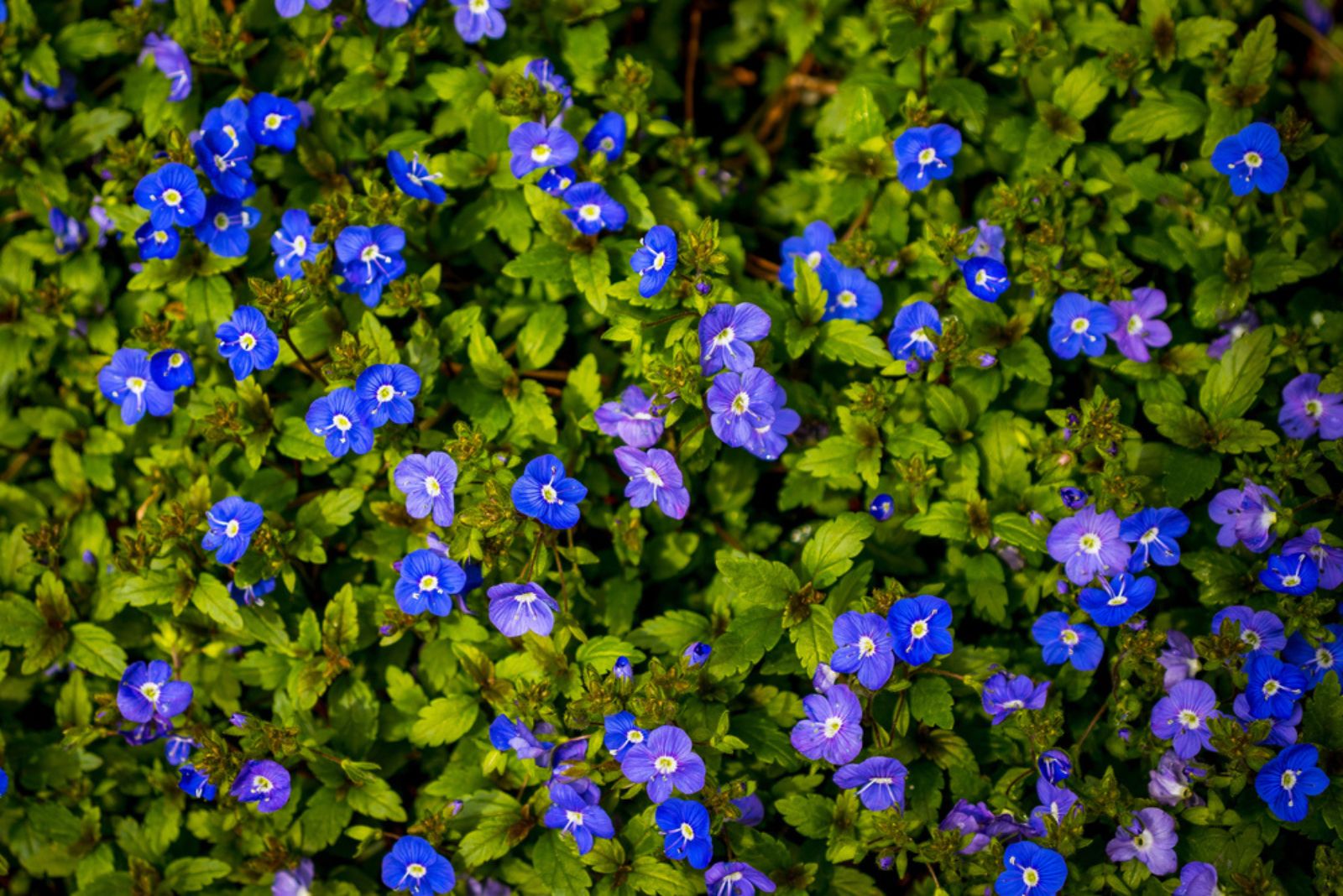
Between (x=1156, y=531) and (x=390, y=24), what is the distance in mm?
3417

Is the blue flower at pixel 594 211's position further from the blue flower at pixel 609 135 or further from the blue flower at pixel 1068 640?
the blue flower at pixel 1068 640

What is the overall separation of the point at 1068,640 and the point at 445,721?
220 centimetres

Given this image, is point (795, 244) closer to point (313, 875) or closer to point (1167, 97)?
point (1167, 97)

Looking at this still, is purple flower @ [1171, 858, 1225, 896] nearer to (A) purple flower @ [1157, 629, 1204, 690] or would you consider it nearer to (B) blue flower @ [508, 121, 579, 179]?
(A) purple flower @ [1157, 629, 1204, 690]

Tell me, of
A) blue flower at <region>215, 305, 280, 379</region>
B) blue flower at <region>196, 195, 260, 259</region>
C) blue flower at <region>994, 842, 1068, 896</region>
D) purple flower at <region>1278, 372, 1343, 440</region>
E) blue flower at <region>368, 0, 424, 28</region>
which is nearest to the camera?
blue flower at <region>994, 842, 1068, 896</region>

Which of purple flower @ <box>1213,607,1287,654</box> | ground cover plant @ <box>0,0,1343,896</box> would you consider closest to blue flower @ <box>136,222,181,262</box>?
ground cover plant @ <box>0,0,1343,896</box>

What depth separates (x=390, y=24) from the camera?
4.17 metres

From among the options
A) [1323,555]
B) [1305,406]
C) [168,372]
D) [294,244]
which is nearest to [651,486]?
[294,244]

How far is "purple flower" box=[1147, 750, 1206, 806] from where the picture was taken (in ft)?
11.4

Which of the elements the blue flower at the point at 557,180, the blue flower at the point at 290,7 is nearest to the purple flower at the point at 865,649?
the blue flower at the point at 557,180

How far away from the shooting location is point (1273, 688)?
3.46 m

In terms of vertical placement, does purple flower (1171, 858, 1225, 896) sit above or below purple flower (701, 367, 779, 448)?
below

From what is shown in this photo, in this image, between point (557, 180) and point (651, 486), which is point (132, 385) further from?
point (651, 486)

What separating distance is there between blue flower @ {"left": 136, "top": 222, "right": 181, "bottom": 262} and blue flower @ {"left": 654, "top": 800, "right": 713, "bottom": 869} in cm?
271
